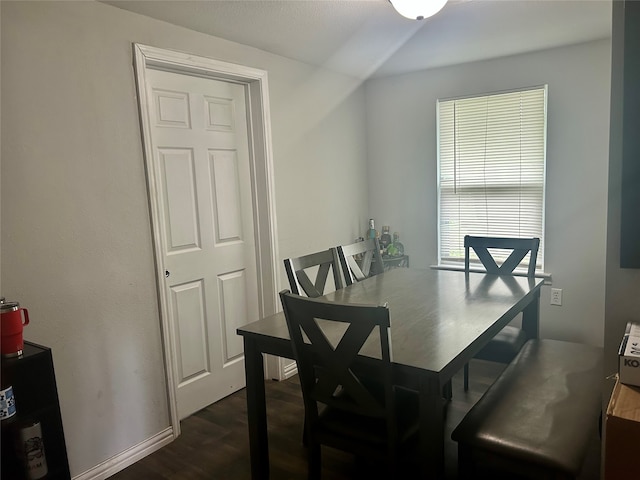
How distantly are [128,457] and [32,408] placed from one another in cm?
76

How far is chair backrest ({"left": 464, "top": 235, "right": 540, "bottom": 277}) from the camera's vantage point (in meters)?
2.78

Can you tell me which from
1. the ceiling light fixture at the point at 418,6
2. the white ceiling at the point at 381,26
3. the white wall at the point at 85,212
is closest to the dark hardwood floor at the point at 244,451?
the white wall at the point at 85,212

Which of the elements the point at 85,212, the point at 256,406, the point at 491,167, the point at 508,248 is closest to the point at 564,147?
the point at 491,167

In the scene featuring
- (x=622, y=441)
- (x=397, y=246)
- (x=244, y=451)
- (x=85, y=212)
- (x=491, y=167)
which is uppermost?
(x=491, y=167)

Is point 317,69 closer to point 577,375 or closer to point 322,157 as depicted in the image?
point 322,157

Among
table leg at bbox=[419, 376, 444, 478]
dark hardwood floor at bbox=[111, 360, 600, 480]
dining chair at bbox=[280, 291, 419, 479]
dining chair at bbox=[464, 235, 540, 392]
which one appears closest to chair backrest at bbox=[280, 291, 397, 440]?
dining chair at bbox=[280, 291, 419, 479]

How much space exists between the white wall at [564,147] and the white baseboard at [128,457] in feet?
8.25

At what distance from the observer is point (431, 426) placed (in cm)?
147

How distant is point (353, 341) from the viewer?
1551 mm

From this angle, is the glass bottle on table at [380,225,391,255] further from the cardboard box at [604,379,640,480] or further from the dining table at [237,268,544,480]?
the cardboard box at [604,379,640,480]

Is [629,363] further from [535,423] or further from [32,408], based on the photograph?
[32,408]

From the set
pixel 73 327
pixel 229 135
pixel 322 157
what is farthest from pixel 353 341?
pixel 322 157

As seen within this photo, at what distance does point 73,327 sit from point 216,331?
→ 1.02m

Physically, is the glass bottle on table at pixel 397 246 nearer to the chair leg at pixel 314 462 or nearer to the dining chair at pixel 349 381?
the dining chair at pixel 349 381
